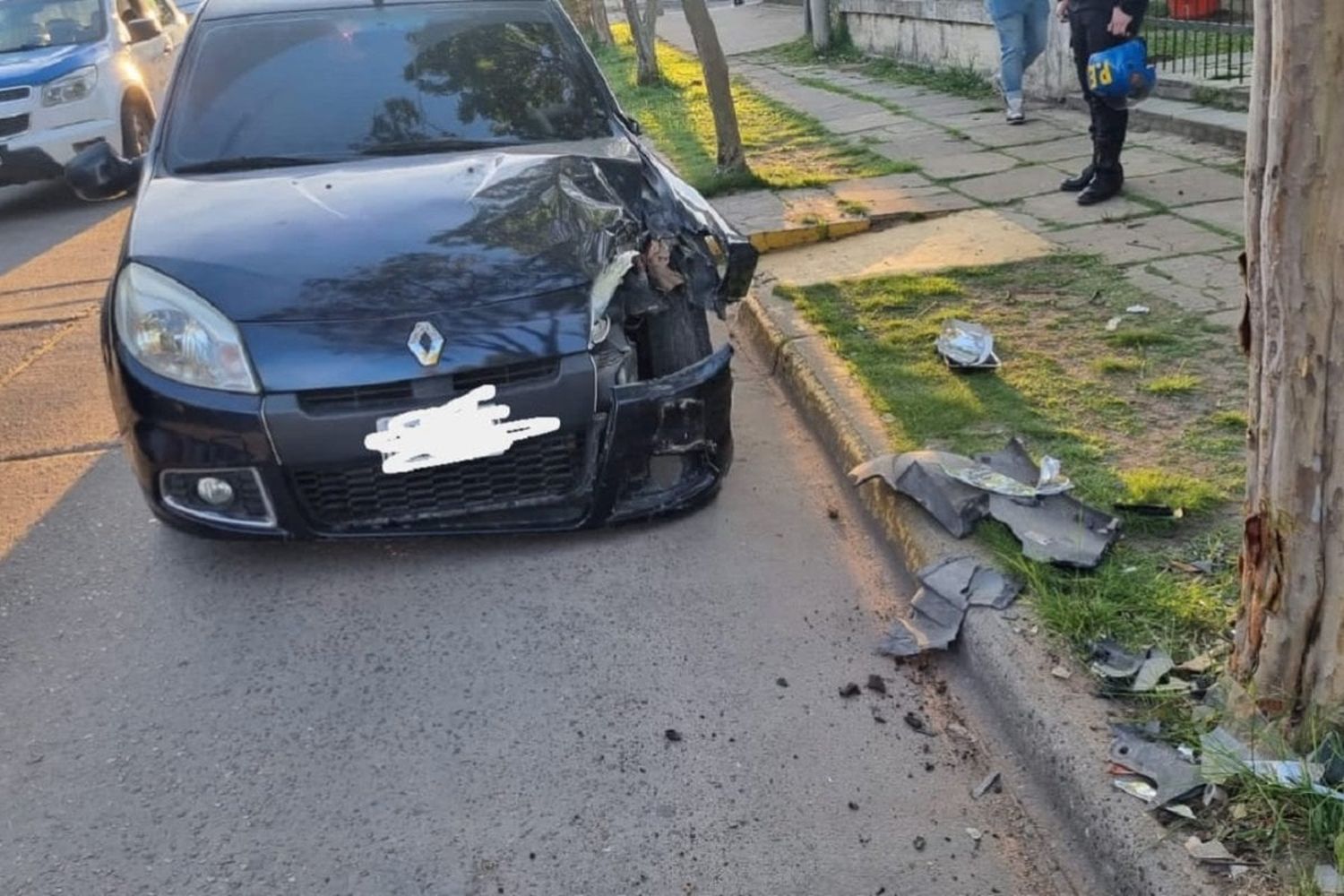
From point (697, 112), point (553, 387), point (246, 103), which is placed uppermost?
point (246, 103)

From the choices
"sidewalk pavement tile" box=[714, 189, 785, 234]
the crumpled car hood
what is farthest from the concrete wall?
the crumpled car hood

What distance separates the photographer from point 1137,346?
5.05 m

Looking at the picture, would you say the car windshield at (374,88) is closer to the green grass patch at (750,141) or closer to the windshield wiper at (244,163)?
the windshield wiper at (244,163)

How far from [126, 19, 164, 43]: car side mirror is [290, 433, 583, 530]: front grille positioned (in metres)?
8.49

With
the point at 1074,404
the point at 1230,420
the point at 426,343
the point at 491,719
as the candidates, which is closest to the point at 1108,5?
the point at 1074,404

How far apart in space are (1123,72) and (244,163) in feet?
14.1

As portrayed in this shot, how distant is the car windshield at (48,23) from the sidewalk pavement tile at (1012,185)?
706 centimetres

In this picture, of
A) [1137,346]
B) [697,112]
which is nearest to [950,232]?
[1137,346]

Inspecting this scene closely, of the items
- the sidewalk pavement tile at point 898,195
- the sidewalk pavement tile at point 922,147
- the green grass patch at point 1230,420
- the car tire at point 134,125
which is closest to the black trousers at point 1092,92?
the sidewalk pavement tile at point 898,195

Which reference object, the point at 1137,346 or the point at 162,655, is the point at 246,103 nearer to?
the point at 162,655

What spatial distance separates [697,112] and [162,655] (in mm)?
9865

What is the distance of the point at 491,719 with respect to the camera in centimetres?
328

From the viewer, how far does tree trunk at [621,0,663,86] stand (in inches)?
590

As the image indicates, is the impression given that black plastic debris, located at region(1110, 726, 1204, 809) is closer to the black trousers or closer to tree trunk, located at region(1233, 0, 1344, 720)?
tree trunk, located at region(1233, 0, 1344, 720)
